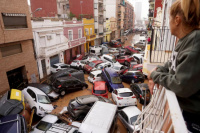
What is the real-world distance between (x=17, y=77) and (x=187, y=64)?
15.6 m

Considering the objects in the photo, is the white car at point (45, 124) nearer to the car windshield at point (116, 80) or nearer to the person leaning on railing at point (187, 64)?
the car windshield at point (116, 80)

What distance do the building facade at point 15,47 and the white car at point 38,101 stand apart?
3348mm

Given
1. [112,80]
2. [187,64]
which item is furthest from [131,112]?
[187,64]

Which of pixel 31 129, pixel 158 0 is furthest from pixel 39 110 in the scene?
pixel 158 0

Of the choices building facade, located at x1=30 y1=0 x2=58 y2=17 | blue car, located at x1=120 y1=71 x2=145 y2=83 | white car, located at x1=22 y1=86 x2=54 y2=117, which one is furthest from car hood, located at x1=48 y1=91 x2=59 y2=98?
building facade, located at x1=30 y1=0 x2=58 y2=17

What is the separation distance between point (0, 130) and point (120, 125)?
21.8 ft

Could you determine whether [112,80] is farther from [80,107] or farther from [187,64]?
[187,64]

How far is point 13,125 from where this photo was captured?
640cm

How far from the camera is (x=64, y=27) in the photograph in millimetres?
20984

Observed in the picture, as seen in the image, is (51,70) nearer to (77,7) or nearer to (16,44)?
(16,44)

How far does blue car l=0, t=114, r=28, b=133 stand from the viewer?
6.19 m

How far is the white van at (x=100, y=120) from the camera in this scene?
20.9 feet

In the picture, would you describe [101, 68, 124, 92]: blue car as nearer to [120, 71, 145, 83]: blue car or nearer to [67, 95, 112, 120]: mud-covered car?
[120, 71, 145, 83]: blue car

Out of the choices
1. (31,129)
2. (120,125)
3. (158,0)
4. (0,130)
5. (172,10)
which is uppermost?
(158,0)
